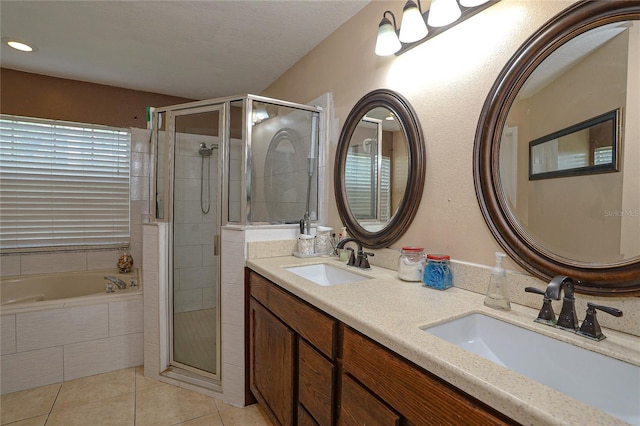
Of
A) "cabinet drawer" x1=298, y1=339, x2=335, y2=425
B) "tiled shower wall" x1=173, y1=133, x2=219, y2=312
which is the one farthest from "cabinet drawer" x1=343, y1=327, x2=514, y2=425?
"tiled shower wall" x1=173, y1=133, x2=219, y2=312

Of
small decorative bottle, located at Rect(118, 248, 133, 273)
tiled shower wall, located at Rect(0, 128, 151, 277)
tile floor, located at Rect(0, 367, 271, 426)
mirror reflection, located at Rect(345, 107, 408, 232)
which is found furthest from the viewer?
small decorative bottle, located at Rect(118, 248, 133, 273)

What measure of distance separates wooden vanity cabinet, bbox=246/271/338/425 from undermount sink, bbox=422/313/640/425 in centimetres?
42

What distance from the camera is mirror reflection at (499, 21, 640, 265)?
0.83m

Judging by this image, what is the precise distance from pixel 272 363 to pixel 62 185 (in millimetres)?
2766

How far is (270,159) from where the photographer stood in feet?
7.06

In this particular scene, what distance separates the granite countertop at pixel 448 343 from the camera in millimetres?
535

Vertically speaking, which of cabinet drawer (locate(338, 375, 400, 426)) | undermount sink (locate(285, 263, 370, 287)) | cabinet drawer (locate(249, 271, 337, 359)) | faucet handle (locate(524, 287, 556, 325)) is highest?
faucet handle (locate(524, 287, 556, 325))

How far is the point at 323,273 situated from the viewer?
1.80 metres

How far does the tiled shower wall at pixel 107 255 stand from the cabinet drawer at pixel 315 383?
242cm

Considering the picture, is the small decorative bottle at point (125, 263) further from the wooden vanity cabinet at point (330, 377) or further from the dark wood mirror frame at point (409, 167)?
the dark wood mirror frame at point (409, 167)

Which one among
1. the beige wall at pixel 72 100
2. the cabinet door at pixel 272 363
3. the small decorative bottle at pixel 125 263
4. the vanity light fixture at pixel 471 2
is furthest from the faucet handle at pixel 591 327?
the beige wall at pixel 72 100

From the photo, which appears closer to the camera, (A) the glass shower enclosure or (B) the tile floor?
(B) the tile floor

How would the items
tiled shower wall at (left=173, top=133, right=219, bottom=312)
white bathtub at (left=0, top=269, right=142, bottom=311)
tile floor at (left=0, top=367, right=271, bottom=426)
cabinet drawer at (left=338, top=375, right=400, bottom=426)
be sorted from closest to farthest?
cabinet drawer at (left=338, top=375, right=400, bottom=426) < tile floor at (left=0, top=367, right=271, bottom=426) < tiled shower wall at (left=173, top=133, right=219, bottom=312) < white bathtub at (left=0, top=269, right=142, bottom=311)

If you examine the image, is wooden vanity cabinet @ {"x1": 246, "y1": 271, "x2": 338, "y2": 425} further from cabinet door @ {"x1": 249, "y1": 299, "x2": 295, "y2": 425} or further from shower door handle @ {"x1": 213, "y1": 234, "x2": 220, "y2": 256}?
shower door handle @ {"x1": 213, "y1": 234, "x2": 220, "y2": 256}
